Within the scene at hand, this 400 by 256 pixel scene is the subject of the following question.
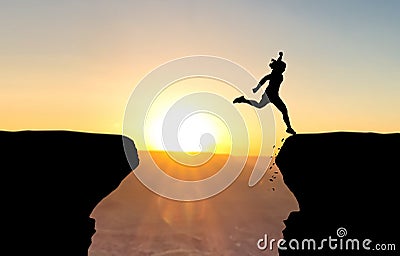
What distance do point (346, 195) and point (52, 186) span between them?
11666 mm

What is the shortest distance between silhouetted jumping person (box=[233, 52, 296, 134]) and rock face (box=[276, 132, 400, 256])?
2.38 metres

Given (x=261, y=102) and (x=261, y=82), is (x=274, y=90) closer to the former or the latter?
(x=261, y=82)

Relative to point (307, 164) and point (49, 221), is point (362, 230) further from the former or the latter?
point (49, 221)

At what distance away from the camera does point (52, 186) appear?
1800 centimetres

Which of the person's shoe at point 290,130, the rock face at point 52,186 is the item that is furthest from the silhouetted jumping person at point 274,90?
the rock face at point 52,186

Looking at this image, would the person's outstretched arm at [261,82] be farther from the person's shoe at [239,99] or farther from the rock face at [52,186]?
the rock face at [52,186]

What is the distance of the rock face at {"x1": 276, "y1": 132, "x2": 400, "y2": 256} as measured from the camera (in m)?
17.0

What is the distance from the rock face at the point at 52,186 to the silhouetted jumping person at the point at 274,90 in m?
6.18

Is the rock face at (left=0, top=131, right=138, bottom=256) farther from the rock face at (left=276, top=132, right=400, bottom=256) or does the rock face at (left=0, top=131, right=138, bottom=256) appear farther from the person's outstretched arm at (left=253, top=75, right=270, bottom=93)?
the rock face at (left=276, top=132, right=400, bottom=256)

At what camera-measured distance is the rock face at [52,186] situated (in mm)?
17625

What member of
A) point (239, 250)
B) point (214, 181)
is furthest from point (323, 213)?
point (239, 250)

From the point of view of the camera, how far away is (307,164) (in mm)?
18797

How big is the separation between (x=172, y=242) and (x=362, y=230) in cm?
12964

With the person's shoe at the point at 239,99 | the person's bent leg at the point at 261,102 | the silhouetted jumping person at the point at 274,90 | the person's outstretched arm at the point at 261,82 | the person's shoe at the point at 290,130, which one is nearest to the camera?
the silhouetted jumping person at the point at 274,90
